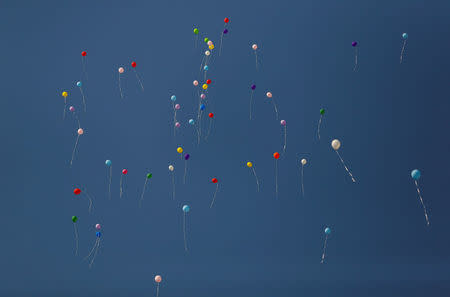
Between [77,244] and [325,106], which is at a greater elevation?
[325,106]

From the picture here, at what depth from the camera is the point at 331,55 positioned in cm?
321

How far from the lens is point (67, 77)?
128 inches

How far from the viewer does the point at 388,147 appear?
3.15 m

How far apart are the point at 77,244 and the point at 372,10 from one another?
2749 mm

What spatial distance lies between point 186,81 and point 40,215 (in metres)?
1.44

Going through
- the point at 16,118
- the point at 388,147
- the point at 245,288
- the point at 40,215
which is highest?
the point at 16,118

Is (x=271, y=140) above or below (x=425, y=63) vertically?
below

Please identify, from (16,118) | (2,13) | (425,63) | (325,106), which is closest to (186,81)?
(325,106)

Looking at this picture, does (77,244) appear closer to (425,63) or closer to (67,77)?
(67,77)

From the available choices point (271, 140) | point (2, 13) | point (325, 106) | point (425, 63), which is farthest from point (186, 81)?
point (425, 63)

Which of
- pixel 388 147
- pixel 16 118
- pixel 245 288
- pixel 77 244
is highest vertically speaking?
pixel 16 118

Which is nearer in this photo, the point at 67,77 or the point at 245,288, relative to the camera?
the point at 245,288

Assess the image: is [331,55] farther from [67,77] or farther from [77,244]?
[77,244]

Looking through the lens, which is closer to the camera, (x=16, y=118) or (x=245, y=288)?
(x=245, y=288)
